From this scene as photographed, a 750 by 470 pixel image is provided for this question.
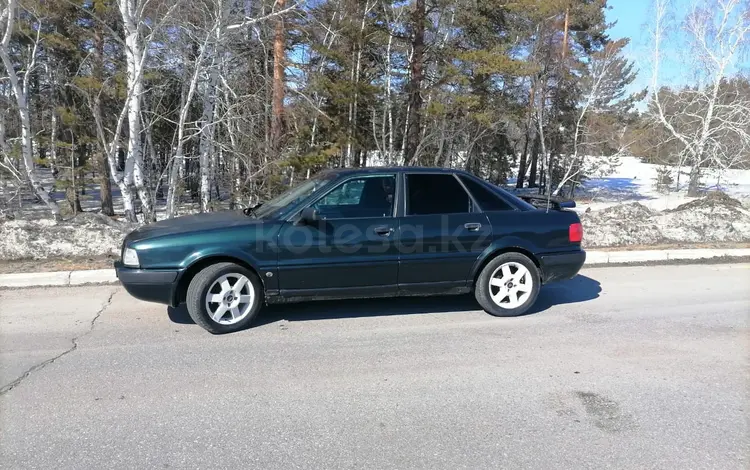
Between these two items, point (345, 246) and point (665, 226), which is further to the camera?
point (665, 226)

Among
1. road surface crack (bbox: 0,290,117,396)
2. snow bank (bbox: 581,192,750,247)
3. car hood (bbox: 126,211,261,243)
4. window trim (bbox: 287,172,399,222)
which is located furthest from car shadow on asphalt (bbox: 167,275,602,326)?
snow bank (bbox: 581,192,750,247)

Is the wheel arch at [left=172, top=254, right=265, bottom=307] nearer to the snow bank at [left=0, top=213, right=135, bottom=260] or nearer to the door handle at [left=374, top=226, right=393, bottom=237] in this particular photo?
the door handle at [left=374, top=226, right=393, bottom=237]

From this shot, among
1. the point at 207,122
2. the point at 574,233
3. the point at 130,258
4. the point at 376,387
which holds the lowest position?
the point at 376,387

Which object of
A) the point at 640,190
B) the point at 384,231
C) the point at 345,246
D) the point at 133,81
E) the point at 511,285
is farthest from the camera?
the point at 640,190

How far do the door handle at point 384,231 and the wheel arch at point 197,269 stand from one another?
46.9 inches

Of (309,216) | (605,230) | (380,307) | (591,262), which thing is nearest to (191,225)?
(309,216)

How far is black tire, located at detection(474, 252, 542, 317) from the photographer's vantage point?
5098 mm

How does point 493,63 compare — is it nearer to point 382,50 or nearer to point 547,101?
point 382,50

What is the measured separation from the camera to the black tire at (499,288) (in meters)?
5.10

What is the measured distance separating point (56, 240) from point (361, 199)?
513 centimetres

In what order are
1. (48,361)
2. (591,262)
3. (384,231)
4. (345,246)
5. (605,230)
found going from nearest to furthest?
(48,361) → (345,246) → (384,231) → (591,262) → (605,230)

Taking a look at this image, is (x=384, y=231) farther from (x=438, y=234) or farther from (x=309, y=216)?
(x=309, y=216)

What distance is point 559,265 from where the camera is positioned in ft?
17.4

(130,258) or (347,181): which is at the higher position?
(347,181)
